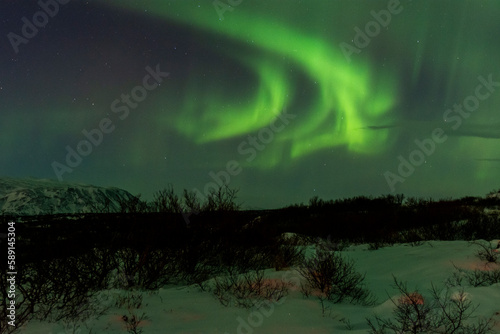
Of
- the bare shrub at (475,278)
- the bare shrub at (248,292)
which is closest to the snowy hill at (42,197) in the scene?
the bare shrub at (248,292)

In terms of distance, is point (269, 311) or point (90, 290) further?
point (90, 290)

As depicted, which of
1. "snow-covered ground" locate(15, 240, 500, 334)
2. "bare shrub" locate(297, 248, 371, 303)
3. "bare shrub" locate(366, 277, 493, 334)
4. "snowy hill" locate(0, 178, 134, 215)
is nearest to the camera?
"bare shrub" locate(366, 277, 493, 334)

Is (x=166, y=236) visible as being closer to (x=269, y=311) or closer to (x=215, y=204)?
(x=215, y=204)

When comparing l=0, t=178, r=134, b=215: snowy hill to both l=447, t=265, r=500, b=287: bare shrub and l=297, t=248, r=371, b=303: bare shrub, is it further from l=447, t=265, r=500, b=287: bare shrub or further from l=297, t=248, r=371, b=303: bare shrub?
l=447, t=265, r=500, b=287: bare shrub

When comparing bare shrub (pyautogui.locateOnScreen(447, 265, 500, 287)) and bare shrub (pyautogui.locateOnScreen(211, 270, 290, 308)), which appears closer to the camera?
bare shrub (pyautogui.locateOnScreen(211, 270, 290, 308))

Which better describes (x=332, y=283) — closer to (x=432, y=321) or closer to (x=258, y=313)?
(x=258, y=313)

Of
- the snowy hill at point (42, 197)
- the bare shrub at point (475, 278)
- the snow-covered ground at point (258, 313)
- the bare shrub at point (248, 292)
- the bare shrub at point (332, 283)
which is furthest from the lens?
the snowy hill at point (42, 197)

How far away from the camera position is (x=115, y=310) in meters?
5.42

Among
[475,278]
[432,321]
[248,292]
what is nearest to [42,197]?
[248,292]

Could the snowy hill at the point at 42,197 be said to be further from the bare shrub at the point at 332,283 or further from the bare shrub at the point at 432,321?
the bare shrub at the point at 432,321

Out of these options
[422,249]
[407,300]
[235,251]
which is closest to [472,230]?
[422,249]

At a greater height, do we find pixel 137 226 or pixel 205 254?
pixel 137 226

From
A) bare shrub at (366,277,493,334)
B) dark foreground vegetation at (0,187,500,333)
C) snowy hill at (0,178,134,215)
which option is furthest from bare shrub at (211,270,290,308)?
snowy hill at (0,178,134,215)

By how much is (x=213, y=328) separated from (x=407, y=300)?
2.42m
